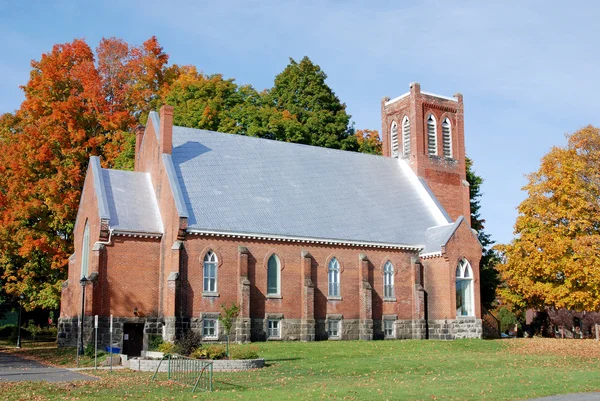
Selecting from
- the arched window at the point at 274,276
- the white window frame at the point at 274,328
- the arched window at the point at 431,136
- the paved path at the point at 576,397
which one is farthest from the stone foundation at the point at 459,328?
the paved path at the point at 576,397

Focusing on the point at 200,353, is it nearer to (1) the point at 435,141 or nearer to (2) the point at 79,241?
(2) the point at 79,241

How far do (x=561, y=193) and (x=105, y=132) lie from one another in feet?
107

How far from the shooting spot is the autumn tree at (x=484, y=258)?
50.1 metres

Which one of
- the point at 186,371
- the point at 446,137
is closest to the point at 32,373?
the point at 186,371

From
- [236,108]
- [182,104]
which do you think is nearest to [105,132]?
[182,104]

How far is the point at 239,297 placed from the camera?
1415 inches

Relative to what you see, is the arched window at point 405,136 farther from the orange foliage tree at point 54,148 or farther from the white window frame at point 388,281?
the orange foliage tree at point 54,148

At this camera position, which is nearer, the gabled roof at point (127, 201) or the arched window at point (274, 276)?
the gabled roof at point (127, 201)

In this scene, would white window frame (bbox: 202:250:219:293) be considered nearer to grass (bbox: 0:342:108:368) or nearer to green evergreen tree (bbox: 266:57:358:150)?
grass (bbox: 0:342:108:368)

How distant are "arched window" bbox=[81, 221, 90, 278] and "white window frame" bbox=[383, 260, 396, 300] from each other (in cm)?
1673

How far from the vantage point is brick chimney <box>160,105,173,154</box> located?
3819 centimetres

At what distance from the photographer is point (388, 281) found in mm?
40875

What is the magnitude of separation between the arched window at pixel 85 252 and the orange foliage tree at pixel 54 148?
7.04 meters

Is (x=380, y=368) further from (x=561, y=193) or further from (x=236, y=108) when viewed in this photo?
(x=236, y=108)
